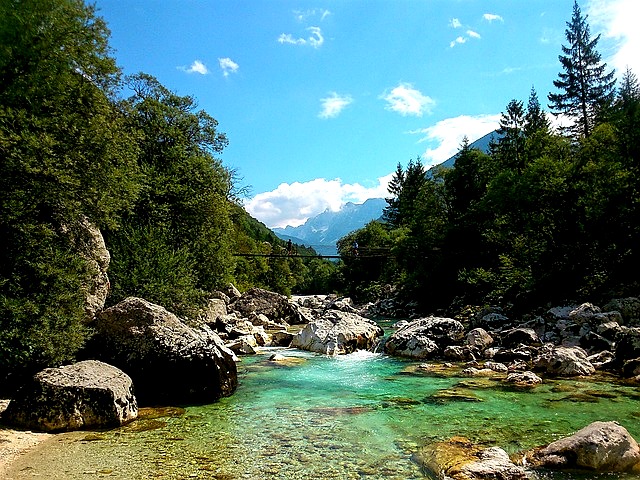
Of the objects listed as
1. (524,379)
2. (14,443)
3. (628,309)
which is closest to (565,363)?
(524,379)

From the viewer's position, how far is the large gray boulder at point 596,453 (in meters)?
6.32

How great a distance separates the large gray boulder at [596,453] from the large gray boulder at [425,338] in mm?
10795

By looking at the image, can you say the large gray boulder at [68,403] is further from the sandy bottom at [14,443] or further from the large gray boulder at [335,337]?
the large gray boulder at [335,337]

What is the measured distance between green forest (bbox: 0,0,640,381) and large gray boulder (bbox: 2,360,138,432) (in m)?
1.19

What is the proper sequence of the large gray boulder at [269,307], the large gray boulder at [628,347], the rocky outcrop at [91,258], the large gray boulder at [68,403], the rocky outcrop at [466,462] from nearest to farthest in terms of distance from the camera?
the rocky outcrop at [466,462] < the large gray boulder at [68,403] < the rocky outcrop at [91,258] < the large gray boulder at [628,347] < the large gray boulder at [269,307]

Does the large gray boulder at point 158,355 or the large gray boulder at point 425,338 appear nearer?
the large gray boulder at point 158,355

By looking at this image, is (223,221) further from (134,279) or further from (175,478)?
(175,478)

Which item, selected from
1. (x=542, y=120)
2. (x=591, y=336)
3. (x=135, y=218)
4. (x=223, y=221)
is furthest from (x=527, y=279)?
(x=542, y=120)

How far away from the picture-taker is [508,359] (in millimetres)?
15312

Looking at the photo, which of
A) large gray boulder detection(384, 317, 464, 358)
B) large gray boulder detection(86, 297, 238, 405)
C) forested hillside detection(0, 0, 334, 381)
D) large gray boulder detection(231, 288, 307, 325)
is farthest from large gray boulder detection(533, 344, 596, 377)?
large gray boulder detection(231, 288, 307, 325)

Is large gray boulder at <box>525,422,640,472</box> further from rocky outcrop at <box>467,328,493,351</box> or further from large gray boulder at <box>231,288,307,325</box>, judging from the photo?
large gray boulder at <box>231,288,307,325</box>

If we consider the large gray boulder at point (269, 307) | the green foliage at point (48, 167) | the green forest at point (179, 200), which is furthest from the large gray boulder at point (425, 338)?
the large gray boulder at point (269, 307)

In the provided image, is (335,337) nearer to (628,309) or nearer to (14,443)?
(628,309)

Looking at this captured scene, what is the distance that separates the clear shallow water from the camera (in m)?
6.60
